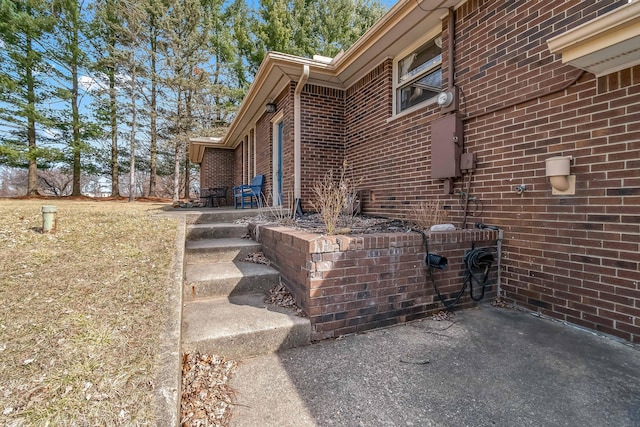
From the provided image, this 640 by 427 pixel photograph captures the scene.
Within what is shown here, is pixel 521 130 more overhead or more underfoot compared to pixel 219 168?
more underfoot

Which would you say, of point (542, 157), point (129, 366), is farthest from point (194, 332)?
point (542, 157)

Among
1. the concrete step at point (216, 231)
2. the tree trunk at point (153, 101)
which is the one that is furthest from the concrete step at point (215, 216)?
the tree trunk at point (153, 101)

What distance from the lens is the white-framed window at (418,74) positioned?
4.23 m

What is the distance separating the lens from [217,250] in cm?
352

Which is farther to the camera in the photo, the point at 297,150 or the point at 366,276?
the point at 297,150

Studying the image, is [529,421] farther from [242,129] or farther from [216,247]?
[242,129]

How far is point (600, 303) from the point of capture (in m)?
2.42

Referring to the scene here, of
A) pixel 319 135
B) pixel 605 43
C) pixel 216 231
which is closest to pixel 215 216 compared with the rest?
pixel 216 231

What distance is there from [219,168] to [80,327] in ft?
38.7

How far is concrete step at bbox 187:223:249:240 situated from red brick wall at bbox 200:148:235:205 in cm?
883

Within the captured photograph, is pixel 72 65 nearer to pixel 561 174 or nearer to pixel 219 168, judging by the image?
pixel 219 168

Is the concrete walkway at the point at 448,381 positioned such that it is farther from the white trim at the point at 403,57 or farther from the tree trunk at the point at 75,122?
the tree trunk at the point at 75,122

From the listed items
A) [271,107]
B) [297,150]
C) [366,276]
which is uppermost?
[271,107]

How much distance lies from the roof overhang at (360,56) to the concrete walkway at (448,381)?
3828 millimetres
